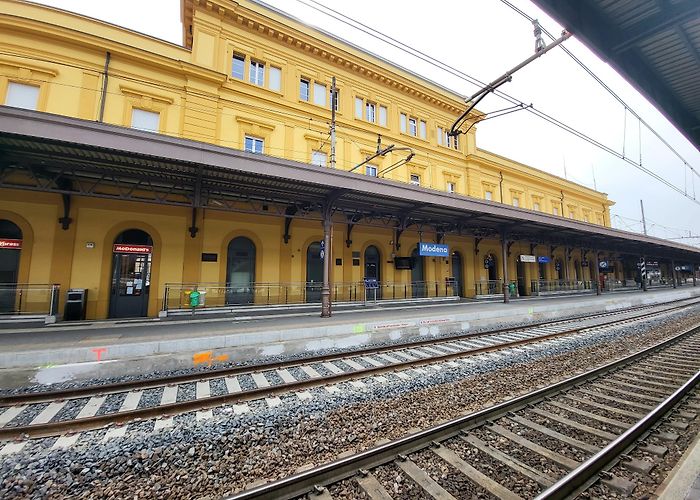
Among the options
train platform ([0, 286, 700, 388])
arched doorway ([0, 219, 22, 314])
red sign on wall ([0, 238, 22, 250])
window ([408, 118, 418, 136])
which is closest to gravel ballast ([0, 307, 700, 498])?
train platform ([0, 286, 700, 388])

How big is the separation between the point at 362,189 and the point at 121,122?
10984 mm

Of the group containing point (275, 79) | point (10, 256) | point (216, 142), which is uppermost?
point (275, 79)

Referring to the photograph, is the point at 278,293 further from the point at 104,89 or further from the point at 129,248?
the point at 104,89

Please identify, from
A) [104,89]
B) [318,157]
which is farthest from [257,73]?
[104,89]

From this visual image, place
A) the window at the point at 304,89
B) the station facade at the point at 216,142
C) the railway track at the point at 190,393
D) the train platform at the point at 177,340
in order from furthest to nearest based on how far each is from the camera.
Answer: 1. the window at the point at 304,89
2. the station facade at the point at 216,142
3. the train platform at the point at 177,340
4. the railway track at the point at 190,393

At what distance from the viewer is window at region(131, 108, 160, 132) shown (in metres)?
12.9

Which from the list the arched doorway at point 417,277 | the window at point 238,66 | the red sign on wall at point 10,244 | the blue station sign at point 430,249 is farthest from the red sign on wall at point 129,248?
the arched doorway at point 417,277

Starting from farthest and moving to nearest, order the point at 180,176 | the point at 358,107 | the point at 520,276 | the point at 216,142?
the point at 520,276 → the point at 358,107 → the point at 216,142 → the point at 180,176

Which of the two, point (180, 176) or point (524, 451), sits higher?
point (180, 176)

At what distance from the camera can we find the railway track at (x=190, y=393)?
13.7ft

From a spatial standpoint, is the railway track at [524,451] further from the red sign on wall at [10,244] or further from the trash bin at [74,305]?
the red sign on wall at [10,244]

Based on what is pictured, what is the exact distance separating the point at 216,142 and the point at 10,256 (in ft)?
27.9

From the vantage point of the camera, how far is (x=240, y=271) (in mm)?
13336

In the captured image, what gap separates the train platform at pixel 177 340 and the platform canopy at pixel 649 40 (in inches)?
323
